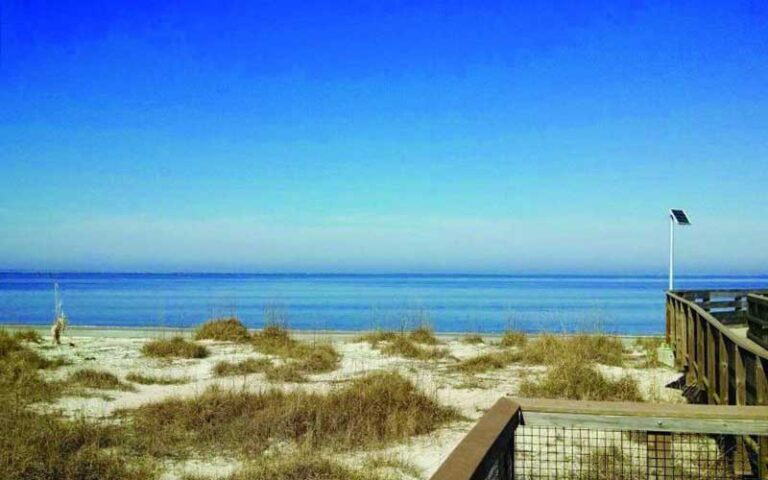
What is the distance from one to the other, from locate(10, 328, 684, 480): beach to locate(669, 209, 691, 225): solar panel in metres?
3.46

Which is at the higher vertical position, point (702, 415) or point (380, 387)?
point (702, 415)

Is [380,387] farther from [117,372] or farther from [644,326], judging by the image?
[644,326]

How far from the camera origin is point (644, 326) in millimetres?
37438

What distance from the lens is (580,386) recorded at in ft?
39.4

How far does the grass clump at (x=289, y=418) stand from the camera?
9.19 meters

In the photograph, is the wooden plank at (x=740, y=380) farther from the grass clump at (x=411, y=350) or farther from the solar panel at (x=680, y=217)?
the solar panel at (x=680, y=217)

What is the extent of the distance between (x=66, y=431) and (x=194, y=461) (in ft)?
5.37

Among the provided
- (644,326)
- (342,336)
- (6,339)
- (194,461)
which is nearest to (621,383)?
(194,461)

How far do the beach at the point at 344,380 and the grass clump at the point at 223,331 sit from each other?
0.36 metres

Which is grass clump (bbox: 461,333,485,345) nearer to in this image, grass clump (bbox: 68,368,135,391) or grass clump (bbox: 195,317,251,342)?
grass clump (bbox: 195,317,251,342)

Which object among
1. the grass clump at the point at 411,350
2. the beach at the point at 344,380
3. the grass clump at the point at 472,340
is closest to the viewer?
the beach at the point at 344,380

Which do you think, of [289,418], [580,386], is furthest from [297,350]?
[289,418]

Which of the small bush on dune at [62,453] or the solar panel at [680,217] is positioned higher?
the solar panel at [680,217]

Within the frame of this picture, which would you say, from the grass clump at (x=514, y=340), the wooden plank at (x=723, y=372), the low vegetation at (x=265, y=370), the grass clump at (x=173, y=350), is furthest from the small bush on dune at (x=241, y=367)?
the wooden plank at (x=723, y=372)
